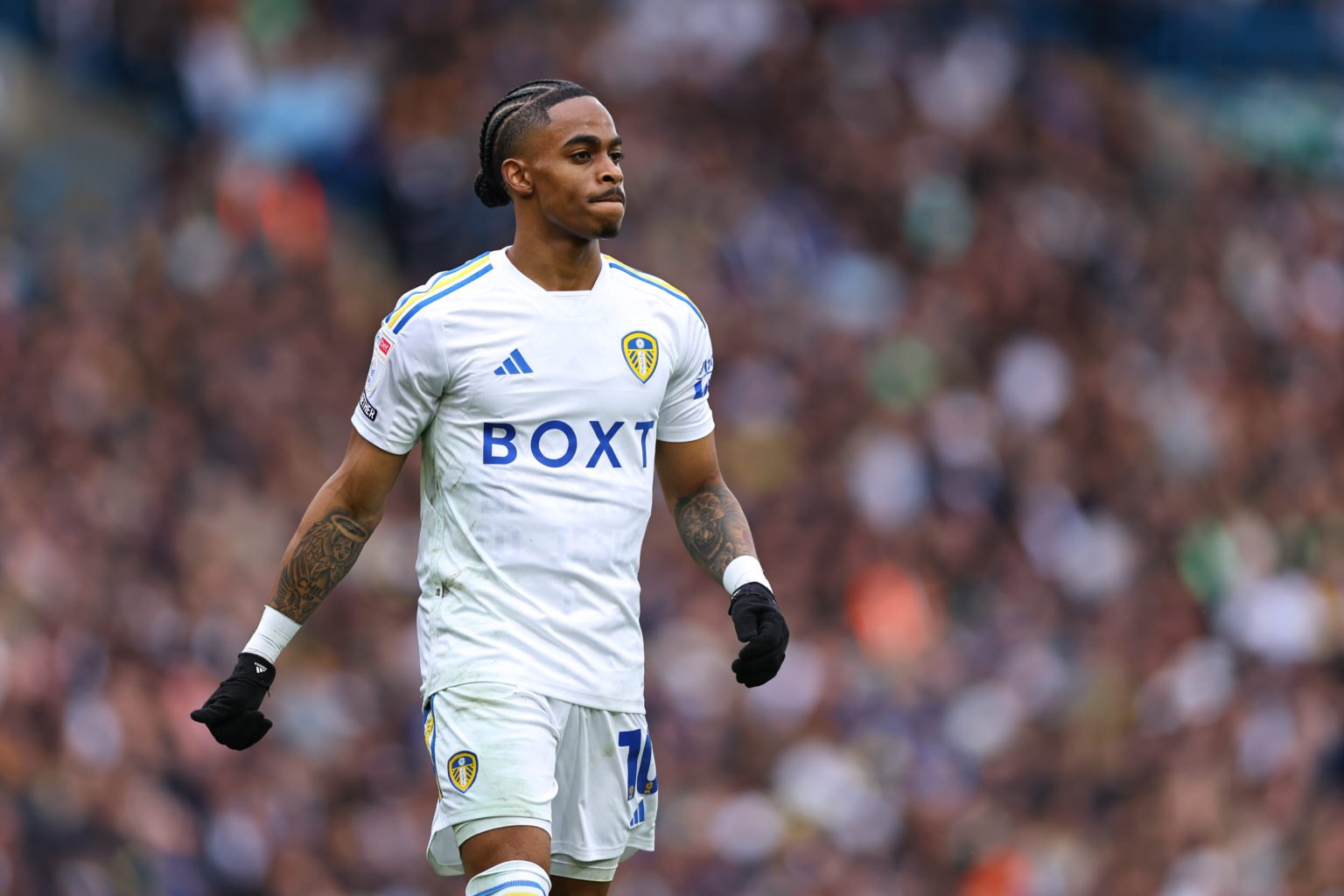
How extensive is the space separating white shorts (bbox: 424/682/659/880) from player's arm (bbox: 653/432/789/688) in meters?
0.50

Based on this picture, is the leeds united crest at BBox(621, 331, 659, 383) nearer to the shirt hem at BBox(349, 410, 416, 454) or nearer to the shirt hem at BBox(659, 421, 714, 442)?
the shirt hem at BBox(659, 421, 714, 442)

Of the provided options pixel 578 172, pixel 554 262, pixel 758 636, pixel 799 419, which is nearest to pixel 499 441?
pixel 554 262

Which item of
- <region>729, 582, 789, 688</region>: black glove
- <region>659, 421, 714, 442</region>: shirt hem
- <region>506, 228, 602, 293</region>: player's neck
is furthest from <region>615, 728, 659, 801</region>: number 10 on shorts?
<region>506, 228, 602, 293</region>: player's neck

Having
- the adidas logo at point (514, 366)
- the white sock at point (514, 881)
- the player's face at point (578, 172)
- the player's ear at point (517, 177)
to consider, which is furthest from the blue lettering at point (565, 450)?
the white sock at point (514, 881)

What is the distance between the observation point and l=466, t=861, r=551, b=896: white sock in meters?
6.12

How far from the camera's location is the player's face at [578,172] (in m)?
6.54

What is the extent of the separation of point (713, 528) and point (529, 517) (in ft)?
2.26

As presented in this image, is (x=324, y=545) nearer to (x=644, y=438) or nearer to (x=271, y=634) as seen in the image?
(x=271, y=634)

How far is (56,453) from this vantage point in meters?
14.3

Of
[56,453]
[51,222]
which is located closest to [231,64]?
[51,222]

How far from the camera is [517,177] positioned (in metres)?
6.66

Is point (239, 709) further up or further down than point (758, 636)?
further down

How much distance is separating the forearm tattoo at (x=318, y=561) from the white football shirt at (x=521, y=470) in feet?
0.75

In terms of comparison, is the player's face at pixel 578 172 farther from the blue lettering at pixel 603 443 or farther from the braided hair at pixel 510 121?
the blue lettering at pixel 603 443
